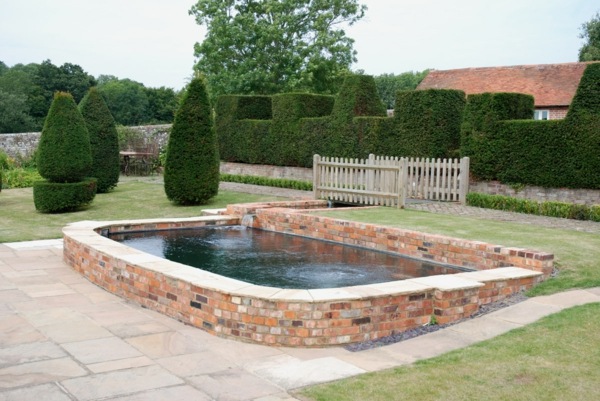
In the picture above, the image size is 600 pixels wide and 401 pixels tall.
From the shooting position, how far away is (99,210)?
14320mm

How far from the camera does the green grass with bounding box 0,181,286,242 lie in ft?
36.7

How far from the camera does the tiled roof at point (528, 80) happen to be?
26.8m

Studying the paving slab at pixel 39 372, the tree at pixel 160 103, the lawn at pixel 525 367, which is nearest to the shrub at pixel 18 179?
the lawn at pixel 525 367

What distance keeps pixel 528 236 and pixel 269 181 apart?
11961 mm

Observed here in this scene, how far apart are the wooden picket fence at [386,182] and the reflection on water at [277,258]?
11.8 feet

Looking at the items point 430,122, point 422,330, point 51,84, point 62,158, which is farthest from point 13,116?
point 422,330

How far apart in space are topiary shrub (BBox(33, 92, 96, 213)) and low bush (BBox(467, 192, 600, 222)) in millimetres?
9106

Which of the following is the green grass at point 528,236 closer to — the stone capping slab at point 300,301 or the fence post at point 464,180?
the stone capping slab at point 300,301

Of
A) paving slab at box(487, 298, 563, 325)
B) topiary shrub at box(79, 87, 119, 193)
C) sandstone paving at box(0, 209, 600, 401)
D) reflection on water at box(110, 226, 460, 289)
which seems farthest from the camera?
topiary shrub at box(79, 87, 119, 193)

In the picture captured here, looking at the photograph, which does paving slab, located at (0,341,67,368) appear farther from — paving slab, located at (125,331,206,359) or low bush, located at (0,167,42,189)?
low bush, located at (0,167,42,189)

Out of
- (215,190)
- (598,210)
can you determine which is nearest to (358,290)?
(598,210)

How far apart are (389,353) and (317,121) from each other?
1528 centimetres

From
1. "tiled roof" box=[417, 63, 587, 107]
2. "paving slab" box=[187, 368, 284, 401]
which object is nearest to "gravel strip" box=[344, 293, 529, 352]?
"paving slab" box=[187, 368, 284, 401]

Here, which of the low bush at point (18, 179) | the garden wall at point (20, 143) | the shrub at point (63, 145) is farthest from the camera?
the garden wall at point (20, 143)
